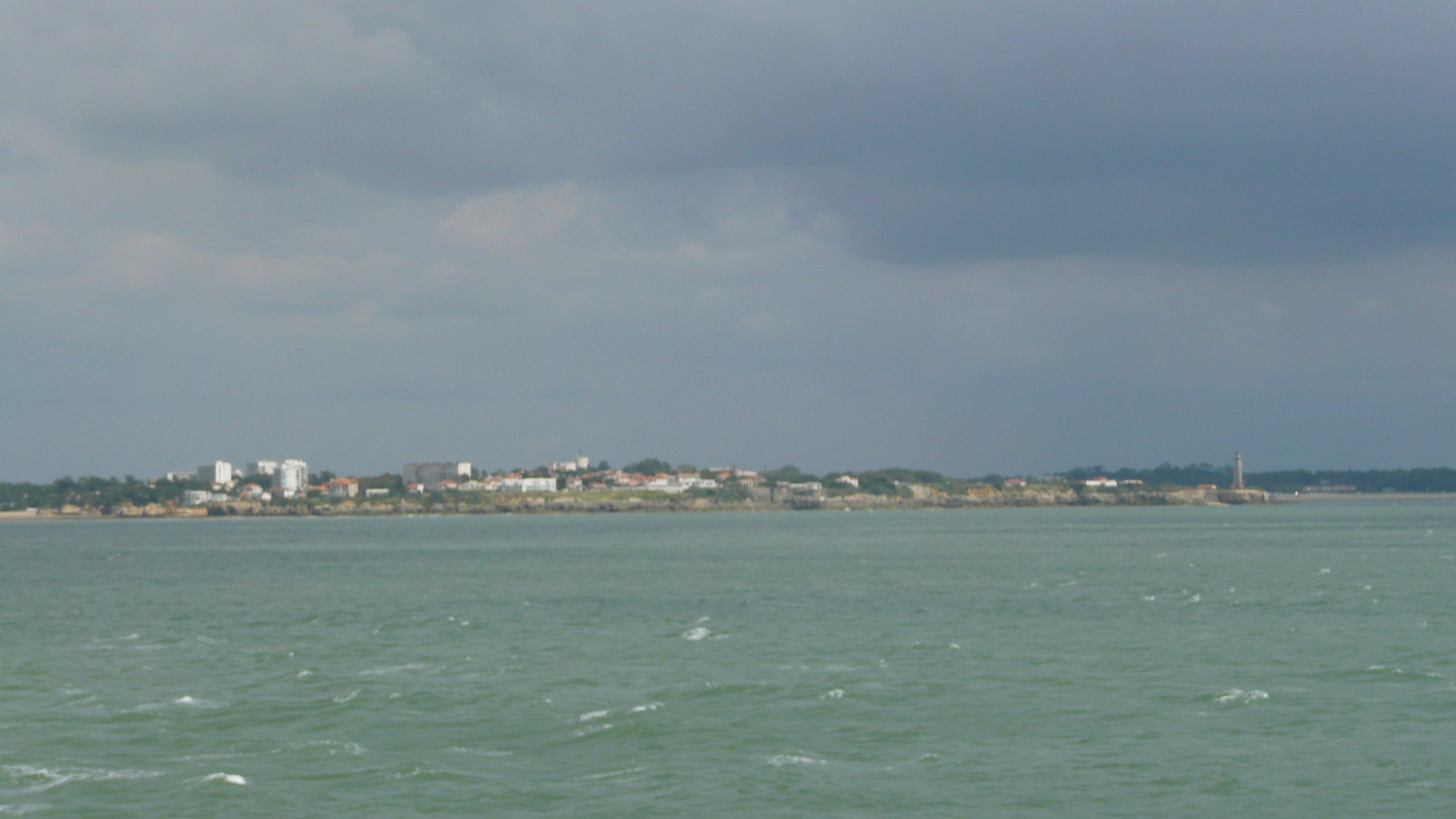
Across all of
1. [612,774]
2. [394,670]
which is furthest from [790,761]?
[394,670]

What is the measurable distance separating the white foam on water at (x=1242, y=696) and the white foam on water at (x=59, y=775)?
2260cm

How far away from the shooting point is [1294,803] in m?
22.1

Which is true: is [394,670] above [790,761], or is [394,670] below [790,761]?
above

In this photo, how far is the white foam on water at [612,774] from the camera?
24.5 m

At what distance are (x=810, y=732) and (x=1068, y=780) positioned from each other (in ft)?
19.7

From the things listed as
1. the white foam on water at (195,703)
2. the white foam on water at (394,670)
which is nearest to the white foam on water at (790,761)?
the white foam on water at (195,703)

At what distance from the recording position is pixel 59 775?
83.1ft

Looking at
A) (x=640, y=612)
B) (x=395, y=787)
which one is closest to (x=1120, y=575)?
(x=640, y=612)

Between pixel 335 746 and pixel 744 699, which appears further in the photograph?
pixel 744 699

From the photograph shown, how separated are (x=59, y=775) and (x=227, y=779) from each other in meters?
3.66

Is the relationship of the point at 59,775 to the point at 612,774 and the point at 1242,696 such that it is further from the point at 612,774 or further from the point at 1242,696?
the point at 1242,696

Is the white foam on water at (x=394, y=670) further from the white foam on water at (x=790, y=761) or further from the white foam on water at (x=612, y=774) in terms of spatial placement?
the white foam on water at (x=790, y=761)

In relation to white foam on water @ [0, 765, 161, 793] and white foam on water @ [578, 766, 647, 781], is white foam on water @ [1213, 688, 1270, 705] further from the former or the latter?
white foam on water @ [0, 765, 161, 793]

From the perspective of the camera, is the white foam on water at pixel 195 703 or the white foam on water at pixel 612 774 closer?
the white foam on water at pixel 612 774
